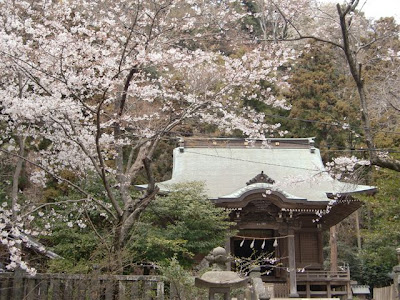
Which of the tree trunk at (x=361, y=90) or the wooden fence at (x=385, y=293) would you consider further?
the wooden fence at (x=385, y=293)

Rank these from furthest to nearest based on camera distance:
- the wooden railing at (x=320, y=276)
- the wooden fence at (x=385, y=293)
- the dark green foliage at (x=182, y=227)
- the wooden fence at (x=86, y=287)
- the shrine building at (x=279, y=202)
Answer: the wooden railing at (x=320, y=276)
the wooden fence at (x=385, y=293)
the shrine building at (x=279, y=202)
the dark green foliage at (x=182, y=227)
the wooden fence at (x=86, y=287)

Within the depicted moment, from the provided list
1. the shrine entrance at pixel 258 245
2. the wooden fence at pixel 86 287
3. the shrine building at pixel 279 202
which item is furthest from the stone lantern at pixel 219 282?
the shrine entrance at pixel 258 245

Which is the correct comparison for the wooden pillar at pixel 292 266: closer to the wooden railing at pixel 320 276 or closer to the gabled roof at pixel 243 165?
the wooden railing at pixel 320 276

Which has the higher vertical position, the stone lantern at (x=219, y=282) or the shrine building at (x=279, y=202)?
the shrine building at (x=279, y=202)

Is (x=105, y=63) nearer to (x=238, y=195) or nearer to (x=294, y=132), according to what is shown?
(x=238, y=195)

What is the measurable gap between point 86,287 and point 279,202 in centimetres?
734

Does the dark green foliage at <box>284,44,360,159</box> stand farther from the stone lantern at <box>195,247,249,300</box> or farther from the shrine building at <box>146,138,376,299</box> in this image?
the stone lantern at <box>195,247,249,300</box>

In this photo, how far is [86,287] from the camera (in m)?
5.64

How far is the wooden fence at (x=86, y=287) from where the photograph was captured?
5598 mm

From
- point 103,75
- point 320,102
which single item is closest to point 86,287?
point 103,75

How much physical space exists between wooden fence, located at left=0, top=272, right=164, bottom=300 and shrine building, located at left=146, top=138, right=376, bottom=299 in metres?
5.56

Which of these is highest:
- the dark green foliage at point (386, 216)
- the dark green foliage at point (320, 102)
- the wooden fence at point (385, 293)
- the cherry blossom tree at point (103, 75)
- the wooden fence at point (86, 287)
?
the dark green foliage at point (320, 102)

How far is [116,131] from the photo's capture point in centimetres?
854

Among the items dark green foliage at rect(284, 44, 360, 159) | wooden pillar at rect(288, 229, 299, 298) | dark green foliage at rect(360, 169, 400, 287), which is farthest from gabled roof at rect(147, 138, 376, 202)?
dark green foliage at rect(284, 44, 360, 159)
